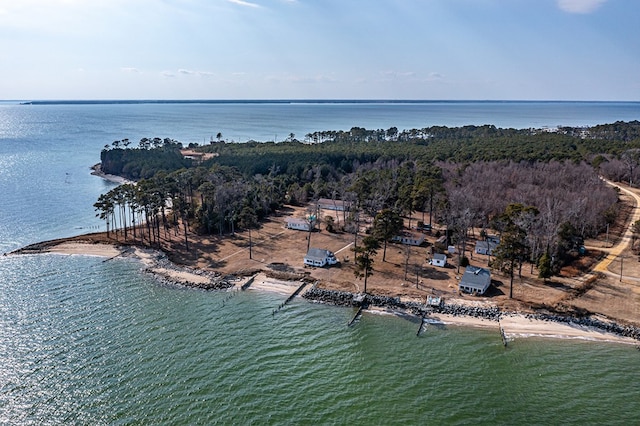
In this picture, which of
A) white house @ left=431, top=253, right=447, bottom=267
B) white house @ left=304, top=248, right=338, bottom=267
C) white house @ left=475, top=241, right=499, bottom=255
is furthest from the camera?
white house @ left=475, top=241, right=499, bottom=255

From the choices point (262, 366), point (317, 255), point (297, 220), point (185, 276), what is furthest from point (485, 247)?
point (185, 276)

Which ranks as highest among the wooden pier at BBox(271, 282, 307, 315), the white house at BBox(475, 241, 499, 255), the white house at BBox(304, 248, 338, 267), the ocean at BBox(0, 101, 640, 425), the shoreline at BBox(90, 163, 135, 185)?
the shoreline at BBox(90, 163, 135, 185)

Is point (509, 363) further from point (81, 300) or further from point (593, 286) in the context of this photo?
point (81, 300)

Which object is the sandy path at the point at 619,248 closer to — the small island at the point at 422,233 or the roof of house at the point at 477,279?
the small island at the point at 422,233

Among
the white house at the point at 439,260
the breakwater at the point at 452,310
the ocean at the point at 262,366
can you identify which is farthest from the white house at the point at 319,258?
the white house at the point at 439,260

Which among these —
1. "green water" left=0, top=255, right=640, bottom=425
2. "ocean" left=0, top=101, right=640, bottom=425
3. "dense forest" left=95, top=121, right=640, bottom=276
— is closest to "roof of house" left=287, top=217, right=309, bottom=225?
"dense forest" left=95, top=121, right=640, bottom=276

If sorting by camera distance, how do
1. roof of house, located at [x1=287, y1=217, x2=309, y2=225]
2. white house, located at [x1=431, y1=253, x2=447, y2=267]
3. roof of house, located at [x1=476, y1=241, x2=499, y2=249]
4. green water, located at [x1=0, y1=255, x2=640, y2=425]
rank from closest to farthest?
green water, located at [x1=0, y1=255, x2=640, y2=425] < white house, located at [x1=431, y1=253, x2=447, y2=267] < roof of house, located at [x1=476, y1=241, x2=499, y2=249] < roof of house, located at [x1=287, y1=217, x2=309, y2=225]

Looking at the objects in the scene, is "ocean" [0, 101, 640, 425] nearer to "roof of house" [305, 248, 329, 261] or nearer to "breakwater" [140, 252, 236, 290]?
"breakwater" [140, 252, 236, 290]

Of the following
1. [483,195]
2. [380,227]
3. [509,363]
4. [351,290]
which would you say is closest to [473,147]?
[483,195]
